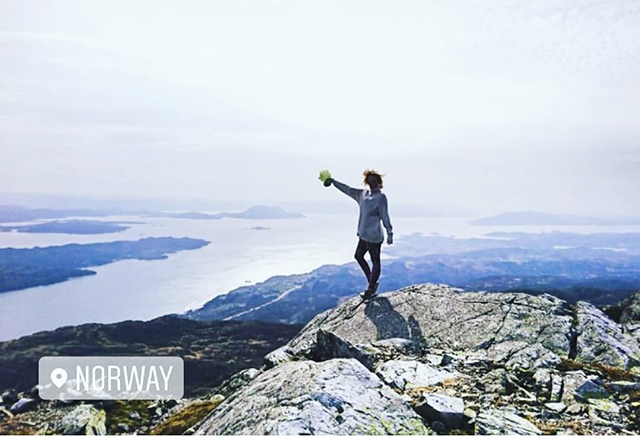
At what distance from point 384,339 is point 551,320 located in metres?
6.19

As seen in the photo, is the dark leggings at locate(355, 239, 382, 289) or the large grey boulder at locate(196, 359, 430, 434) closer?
the large grey boulder at locate(196, 359, 430, 434)

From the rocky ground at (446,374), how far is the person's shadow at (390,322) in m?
0.05

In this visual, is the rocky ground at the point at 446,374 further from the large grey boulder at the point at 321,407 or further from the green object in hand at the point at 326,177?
the green object in hand at the point at 326,177

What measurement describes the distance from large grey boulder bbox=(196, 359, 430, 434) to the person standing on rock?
27.7ft

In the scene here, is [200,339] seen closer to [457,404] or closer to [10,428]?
[10,428]

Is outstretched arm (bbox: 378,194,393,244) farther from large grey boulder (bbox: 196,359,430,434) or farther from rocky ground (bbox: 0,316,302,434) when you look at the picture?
rocky ground (bbox: 0,316,302,434)

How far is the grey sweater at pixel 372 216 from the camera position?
58.6ft

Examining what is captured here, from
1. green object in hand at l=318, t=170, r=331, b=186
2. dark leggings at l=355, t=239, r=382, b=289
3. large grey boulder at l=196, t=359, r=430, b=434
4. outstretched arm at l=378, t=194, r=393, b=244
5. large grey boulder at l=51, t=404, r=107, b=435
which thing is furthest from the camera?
large grey boulder at l=51, t=404, r=107, b=435

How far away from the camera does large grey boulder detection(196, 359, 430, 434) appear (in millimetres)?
7738

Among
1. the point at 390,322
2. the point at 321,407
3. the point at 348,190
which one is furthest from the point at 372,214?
the point at 321,407

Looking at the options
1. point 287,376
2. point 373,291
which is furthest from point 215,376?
point 287,376

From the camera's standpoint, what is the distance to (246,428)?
8.23 meters

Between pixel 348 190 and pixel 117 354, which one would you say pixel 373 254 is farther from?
pixel 117 354

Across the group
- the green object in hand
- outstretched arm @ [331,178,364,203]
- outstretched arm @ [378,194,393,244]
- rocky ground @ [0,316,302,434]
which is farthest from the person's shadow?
rocky ground @ [0,316,302,434]
